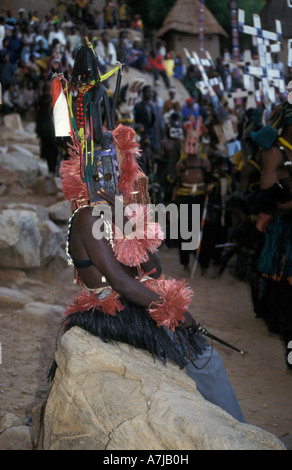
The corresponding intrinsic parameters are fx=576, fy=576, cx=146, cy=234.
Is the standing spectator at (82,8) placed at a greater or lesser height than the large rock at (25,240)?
greater

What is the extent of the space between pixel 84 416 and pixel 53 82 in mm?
1630

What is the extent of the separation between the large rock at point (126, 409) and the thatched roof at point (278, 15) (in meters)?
2.91

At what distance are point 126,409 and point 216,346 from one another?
3.33 m

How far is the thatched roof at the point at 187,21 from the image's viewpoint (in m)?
27.5

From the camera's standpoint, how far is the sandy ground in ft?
13.6

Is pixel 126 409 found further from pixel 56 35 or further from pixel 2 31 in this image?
pixel 56 35

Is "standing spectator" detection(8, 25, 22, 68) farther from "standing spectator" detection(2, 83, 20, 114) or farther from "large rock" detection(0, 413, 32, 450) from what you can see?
"large rock" detection(0, 413, 32, 450)

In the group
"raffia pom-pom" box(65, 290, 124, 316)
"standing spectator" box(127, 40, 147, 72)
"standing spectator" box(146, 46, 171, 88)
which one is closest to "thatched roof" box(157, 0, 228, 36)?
"standing spectator" box(146, 46, 171, 88)

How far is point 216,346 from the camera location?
5566 mm

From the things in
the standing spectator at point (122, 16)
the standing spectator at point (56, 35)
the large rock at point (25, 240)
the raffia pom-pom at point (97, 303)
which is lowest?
the large rock at point (25, 240)

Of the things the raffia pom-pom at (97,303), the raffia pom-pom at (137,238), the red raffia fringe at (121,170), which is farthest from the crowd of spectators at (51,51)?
the raffia pom-pom at (97,303)

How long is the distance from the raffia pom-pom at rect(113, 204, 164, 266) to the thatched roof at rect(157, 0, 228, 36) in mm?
26418

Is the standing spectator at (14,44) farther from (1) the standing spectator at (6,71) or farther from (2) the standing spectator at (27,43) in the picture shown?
(1) the standing spectator at (6,71)
